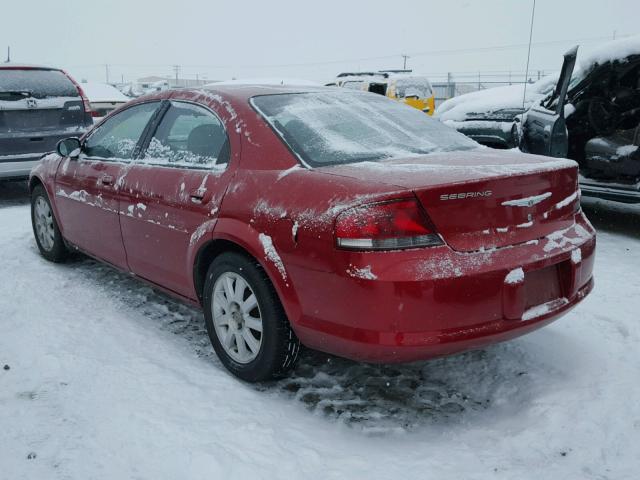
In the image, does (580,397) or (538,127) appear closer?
(580,397)

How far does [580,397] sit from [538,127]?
3.75m

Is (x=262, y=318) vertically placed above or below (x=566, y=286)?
below

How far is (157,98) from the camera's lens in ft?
12.9

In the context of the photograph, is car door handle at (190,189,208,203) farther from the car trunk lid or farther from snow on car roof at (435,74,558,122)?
snow on car roof at (435,74,558,122)

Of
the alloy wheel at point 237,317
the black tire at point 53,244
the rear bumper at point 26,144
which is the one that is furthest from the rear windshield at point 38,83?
the alloy wheel at point 237,317

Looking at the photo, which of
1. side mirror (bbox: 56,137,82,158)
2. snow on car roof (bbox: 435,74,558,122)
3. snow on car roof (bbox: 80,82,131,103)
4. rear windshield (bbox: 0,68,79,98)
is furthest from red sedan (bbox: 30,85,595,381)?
snow on car roof (bbox: 80,82,131,103)

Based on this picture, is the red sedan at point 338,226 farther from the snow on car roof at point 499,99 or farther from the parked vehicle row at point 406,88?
the parked vehicle row at point 406,88

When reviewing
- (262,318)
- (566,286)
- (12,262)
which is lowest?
(12,262)

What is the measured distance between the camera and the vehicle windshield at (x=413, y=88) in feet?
57.2

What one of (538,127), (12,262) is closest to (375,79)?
(538,127)

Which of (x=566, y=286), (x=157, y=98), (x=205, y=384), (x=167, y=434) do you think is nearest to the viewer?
(x=167, y=434)

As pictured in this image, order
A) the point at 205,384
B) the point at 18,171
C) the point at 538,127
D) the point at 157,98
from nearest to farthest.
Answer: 1. the point at 205,384
2. the point at 157,98
3. the point at 538,127
4. the point at 18,171

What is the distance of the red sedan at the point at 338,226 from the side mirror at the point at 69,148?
71cm

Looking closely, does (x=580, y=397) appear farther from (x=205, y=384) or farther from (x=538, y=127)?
(x=538, y=127)
